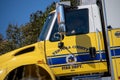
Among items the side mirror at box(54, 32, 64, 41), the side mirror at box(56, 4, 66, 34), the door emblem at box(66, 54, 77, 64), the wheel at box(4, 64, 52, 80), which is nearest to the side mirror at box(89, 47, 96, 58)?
the door emblem at box(66, 54, 77, 64)

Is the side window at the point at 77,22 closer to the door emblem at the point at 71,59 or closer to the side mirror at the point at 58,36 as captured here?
the side mirror at the point at 58,36

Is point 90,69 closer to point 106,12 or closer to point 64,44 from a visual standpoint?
point 64,44

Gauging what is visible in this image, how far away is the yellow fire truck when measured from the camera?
7674mm

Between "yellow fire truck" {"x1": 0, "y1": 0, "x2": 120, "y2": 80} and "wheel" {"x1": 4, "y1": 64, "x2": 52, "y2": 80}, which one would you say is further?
"wheel" {"x1": 4, "y1": 64, "x2": 52, "y2": 80}

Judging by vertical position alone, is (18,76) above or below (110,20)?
below

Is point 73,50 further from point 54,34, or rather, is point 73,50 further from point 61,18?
point 61,18

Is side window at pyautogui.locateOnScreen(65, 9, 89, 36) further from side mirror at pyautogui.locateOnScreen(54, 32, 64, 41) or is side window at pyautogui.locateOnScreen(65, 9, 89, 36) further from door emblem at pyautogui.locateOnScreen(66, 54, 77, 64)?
door emblem at pyautogui.locateOnScreen(66, 54, 77, 64)

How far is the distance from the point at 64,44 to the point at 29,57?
0.89m

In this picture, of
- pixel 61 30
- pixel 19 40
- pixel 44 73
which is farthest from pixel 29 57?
pixel 19 40

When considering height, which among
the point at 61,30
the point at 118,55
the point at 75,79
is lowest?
the point at 75,79

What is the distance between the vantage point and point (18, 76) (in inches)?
318

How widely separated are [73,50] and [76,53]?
10 centimetres

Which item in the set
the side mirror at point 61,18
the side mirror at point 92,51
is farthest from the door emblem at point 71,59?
the side mirror at point 61,18

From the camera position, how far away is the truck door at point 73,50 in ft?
25.5
